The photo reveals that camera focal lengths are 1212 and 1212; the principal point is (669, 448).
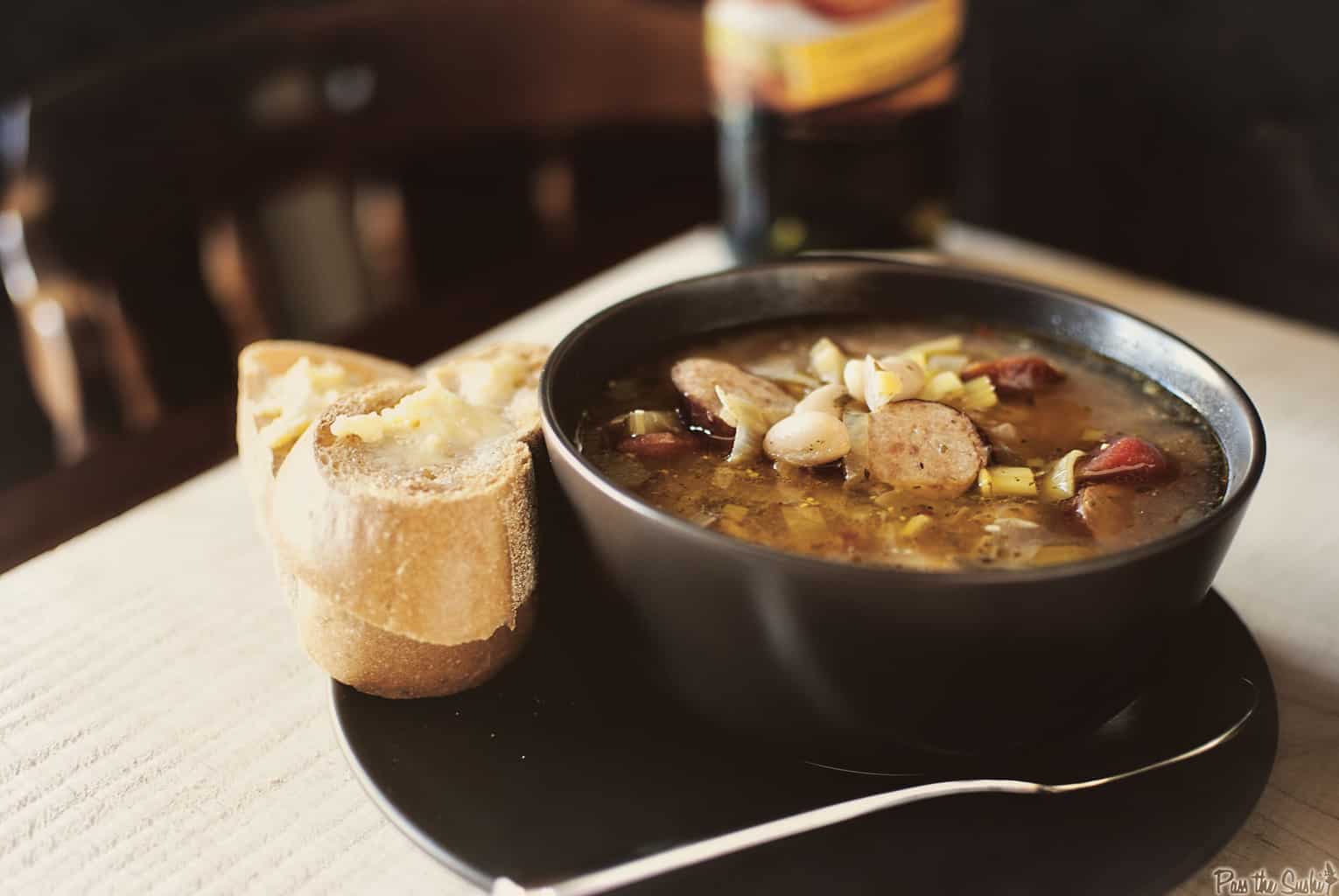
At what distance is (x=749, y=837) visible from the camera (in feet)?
3.03

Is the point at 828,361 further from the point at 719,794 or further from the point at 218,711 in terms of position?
the point at 218,711

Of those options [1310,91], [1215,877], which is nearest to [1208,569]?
[1215,877]

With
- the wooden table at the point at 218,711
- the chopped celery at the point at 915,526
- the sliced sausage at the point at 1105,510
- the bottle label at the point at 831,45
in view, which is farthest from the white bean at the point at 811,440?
the bottle label at the point at 831,45

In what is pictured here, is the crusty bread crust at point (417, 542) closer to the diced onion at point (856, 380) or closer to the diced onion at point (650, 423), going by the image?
the diced onion at point (650, 423)

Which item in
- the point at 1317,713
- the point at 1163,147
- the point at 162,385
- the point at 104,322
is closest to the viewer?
the point at 1317,713

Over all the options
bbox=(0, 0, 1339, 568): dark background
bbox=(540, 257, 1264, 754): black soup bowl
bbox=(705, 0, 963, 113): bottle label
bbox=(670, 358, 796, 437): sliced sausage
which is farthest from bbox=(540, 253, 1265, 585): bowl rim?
bbox=(705, 0, 963, 113): bottle label

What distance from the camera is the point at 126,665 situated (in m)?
1.25

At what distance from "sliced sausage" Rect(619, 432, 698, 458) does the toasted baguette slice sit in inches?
13.3

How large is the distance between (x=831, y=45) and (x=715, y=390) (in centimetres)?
109

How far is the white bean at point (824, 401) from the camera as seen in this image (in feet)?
3.98

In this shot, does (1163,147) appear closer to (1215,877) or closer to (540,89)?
(540,89)

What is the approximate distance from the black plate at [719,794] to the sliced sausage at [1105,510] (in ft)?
0.35

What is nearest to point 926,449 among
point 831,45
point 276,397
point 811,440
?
point 811,440

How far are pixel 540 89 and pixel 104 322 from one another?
1245 millimetres
